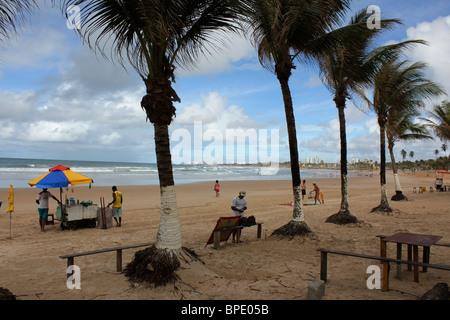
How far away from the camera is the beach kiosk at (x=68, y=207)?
9.14 metres

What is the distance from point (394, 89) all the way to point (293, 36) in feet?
23.3

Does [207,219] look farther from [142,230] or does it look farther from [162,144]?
[162,144]

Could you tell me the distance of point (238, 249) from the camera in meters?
6.75

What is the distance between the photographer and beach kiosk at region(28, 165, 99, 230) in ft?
30.0

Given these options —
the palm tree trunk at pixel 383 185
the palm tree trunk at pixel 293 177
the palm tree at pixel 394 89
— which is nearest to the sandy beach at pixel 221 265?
the palm tree trunk at pixel 293 177

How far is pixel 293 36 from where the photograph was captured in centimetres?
754

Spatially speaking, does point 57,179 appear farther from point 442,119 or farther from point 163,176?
point 442,119

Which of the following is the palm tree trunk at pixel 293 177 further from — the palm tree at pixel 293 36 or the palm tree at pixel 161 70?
the palm tree at pixel 161 70

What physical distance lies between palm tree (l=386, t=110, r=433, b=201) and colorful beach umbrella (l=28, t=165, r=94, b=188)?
46.2 feet

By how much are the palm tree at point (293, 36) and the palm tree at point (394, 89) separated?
4.94 m
